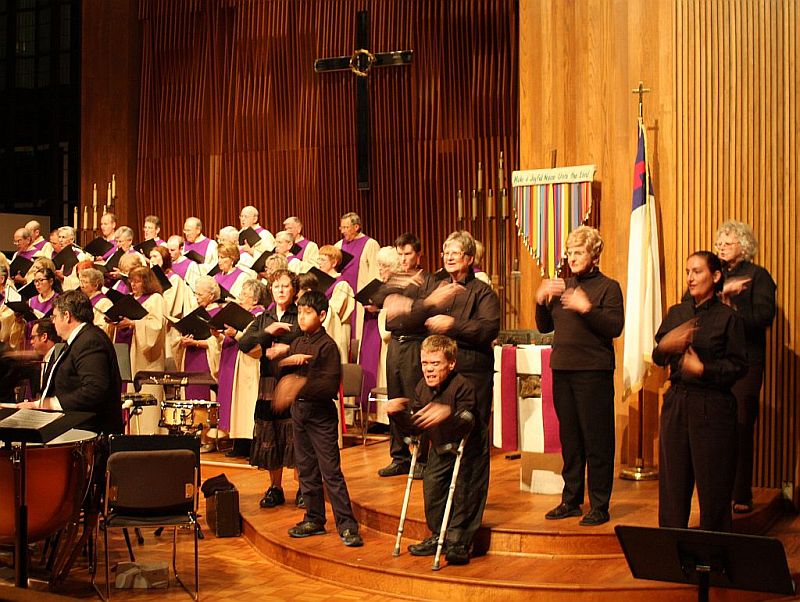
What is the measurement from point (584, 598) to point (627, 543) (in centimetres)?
163

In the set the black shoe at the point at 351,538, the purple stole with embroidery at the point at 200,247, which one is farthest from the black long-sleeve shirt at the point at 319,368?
the purple stole with embroidery at the point at 200,247

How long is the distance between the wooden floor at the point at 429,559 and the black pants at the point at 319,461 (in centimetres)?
16

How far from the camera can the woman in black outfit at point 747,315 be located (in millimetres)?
6129

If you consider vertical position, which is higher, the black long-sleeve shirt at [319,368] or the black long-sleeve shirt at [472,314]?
the black long-sleeve shirt at [472,314]

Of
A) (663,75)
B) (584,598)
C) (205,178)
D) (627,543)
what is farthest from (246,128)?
(627,543)

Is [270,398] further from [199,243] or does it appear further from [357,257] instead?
[199,243]

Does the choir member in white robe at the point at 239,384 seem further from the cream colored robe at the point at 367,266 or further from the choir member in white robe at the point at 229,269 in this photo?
the cream colored robe at the point at 367,266

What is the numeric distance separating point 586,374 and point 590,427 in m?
0.28

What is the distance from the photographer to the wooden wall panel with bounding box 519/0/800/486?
6.91 metres

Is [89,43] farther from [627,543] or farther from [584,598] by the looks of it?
[627,543]

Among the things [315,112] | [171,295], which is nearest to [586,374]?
[171,295]

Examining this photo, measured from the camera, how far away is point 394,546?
5949 millimetres

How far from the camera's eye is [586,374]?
590 centimetres

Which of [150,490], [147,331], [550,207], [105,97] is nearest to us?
[150,490]
